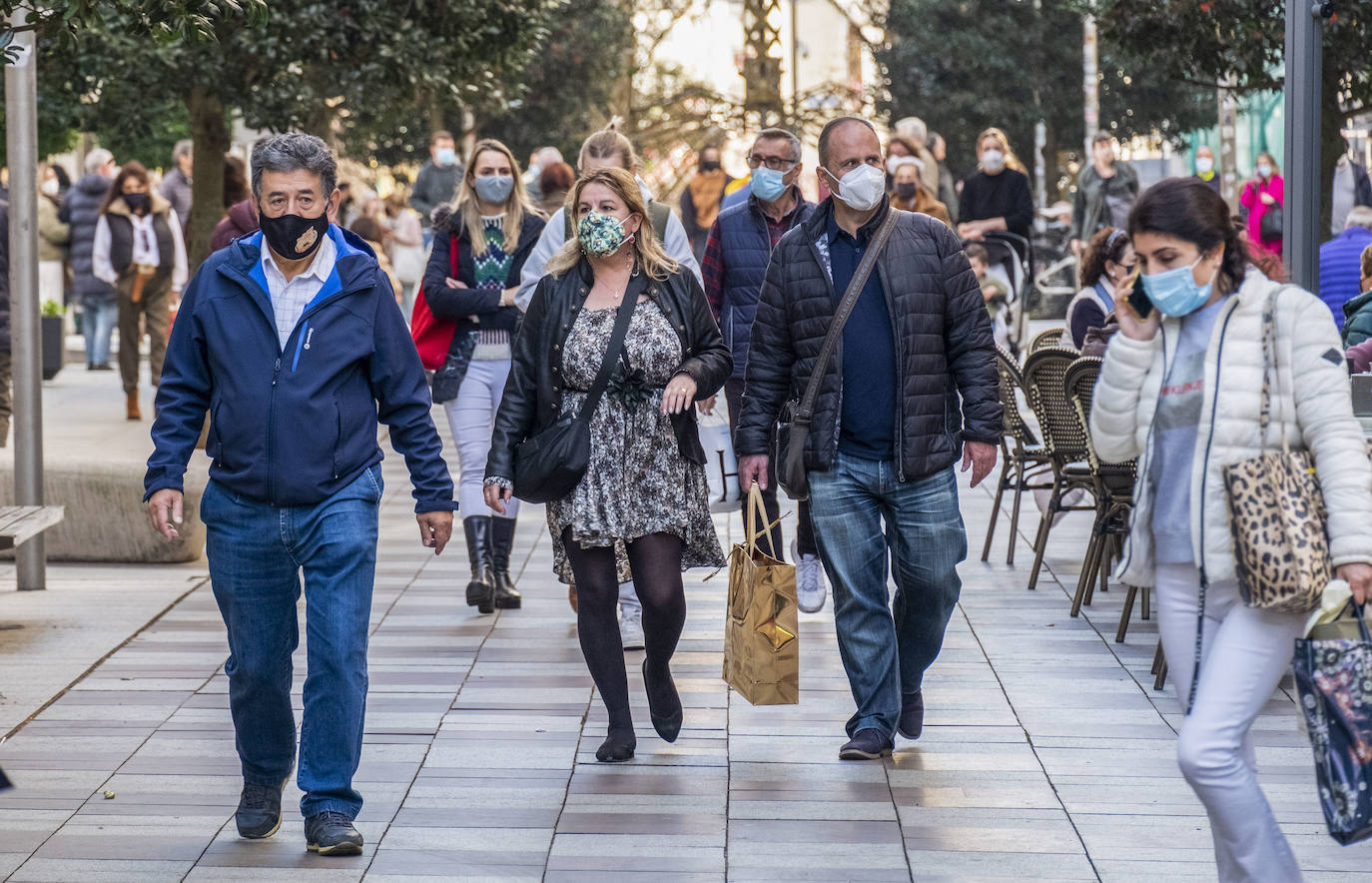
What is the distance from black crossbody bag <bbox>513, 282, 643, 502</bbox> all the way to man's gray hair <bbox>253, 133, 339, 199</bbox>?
3.75ft

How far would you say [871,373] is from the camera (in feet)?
19.5

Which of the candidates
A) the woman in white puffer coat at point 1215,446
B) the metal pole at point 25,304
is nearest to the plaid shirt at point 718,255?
the metal pole at point 25,304

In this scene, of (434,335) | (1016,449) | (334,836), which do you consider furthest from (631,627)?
(334,836)

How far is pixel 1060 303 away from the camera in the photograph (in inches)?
1014

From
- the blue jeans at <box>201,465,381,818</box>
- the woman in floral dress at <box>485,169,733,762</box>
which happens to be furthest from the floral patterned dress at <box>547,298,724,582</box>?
the blue jeans at <box>201,465,381,818</box>

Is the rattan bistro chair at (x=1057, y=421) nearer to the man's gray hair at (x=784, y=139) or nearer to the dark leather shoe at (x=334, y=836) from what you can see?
the man's gray hair at (x=784, y=139)

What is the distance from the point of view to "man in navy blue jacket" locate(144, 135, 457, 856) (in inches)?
200

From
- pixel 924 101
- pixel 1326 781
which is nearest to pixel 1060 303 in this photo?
pixel 924 101

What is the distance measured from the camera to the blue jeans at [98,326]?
66.3 ft

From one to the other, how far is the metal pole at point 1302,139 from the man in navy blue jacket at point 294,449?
12.8ft

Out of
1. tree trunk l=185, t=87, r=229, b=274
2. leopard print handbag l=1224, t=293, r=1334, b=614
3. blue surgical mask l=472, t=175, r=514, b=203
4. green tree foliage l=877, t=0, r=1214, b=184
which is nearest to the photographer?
leopard print handbag l=1224, t=293, r=1334, b=614

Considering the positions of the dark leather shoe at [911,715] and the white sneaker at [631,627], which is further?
the white sneaker at [631,627]

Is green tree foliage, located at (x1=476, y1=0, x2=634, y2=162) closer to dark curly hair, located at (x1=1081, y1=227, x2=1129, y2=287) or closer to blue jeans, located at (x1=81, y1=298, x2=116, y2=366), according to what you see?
blue jeans, located at (x1=81, y1=298, x2=116, y2=366)

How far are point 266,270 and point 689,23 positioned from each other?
2867 centimetres
